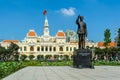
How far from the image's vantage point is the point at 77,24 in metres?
27.7

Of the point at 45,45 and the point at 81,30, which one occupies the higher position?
the point at 45,45

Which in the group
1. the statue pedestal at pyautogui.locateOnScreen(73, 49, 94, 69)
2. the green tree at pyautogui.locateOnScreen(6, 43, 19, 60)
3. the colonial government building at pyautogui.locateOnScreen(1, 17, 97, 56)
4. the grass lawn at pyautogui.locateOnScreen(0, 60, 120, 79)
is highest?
the colonial government building at pyautogui.locateOnScreen(1, 17, 97, 56)

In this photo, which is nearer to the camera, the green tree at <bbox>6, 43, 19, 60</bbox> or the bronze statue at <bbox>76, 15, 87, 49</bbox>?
the bronze statue at <bbox>76, 15, 87, 49</bbox>

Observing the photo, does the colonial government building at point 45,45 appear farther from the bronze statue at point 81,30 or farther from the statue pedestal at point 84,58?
the statue pedestal at point 84,58

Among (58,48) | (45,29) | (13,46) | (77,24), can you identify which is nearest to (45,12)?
(45,29)

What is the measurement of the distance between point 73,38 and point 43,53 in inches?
2037

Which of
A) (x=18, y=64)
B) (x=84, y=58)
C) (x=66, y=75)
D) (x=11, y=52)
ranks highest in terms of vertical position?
(x=11, y=52)

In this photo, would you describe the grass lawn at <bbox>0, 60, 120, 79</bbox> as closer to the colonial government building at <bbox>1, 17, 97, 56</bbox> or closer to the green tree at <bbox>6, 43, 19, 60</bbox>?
the green tree at <bbox>6, 43, 19, 60</bbox>

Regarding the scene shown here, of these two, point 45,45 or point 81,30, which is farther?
point 45,45

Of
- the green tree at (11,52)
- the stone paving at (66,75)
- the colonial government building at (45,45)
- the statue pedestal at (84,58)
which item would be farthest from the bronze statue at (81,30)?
the colonial government building at (45,45)

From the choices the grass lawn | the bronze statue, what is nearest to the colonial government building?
the grass lawn

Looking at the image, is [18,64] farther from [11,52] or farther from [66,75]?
[11,52]

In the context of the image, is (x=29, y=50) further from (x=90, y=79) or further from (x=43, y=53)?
(x=90, y=79)

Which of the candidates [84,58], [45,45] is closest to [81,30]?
[84,58]
